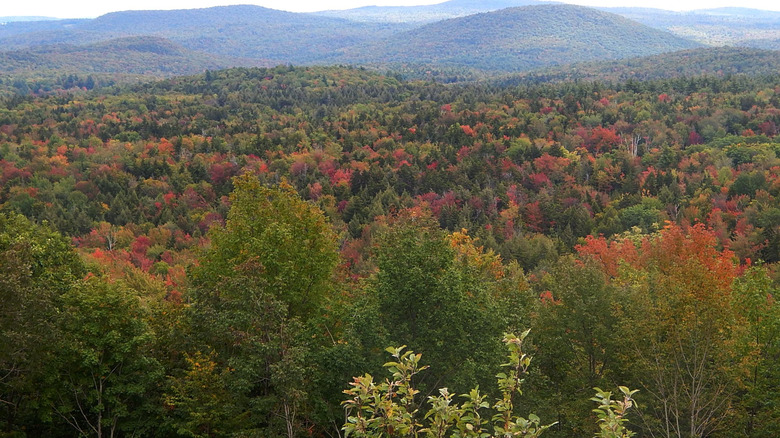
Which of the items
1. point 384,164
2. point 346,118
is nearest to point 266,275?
point 384,164

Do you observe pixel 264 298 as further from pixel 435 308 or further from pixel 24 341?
pixel 24 341

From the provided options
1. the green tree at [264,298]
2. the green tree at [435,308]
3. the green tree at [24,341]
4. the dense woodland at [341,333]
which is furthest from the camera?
the green tree at [435,308]

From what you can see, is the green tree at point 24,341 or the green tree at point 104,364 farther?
the green tree at point 104,364

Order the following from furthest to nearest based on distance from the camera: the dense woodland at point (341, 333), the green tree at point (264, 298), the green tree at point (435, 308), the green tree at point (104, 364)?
1. the green tree at point (104, 364)
2. the green tree at point (435, 308)
3. the dense woodland at point (341, 333)
4. the green tree at point (264, 298)

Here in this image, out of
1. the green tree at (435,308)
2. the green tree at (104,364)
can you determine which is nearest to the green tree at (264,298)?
the green tree at (104,364)

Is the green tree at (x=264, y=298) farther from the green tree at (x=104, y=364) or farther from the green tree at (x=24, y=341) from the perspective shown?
the green tree at (x=24, y=341)

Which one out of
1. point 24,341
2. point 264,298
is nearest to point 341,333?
point 264,298

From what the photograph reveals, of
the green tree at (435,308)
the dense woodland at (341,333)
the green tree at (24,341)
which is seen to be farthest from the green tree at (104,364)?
the green tree at (435,308)

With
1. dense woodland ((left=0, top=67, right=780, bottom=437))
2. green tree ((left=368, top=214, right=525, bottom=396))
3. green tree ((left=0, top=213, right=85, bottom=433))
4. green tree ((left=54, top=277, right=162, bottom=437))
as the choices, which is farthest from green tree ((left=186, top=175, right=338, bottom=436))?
green tree ((left=0, top=213, right=85, bottom=433))

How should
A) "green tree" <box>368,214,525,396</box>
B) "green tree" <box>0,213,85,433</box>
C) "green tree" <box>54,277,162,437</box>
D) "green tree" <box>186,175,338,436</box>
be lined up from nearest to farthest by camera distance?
"green tree" <box>0,213,85,433</box> < "green tree" <box>186,175,338,436</box> < "green tree" <box>368,214,525,396</box> < "green tree" <box>54,277,162,437</box>

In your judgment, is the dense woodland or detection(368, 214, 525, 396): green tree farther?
detection(368, 214, 525, 396): green tree

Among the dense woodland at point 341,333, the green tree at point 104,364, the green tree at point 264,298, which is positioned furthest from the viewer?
the green tree at point 104,364

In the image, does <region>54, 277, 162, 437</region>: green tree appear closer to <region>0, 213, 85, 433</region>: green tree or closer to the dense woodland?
the dense woodland

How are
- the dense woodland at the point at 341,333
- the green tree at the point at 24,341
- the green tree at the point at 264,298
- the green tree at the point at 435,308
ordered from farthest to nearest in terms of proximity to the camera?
the green tree at the point at 435,308 → the dense woodland at the point at 341,333 → the green tree at the point at 264,298 → the green tree at the point at 24,341
